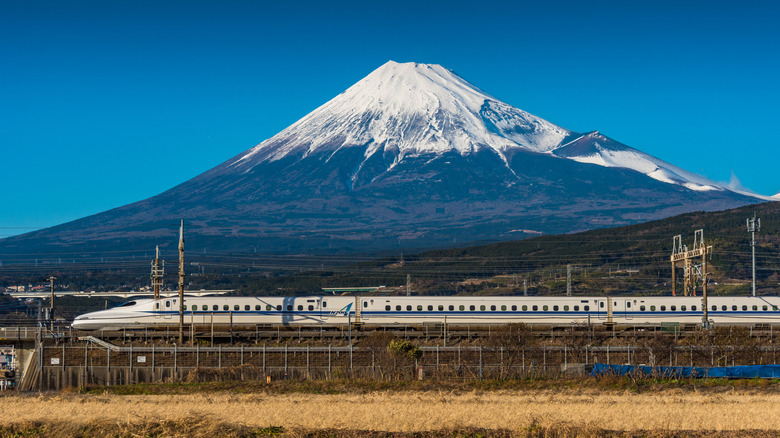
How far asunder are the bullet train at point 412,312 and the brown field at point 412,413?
90.5 feet

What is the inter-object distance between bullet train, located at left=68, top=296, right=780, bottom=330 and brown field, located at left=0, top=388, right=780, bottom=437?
90.5ft

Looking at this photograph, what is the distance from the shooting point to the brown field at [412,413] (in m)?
31.0

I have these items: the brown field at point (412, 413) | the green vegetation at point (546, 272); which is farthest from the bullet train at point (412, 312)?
the green vegetation at point (546, 272)

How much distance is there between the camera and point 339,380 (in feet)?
146

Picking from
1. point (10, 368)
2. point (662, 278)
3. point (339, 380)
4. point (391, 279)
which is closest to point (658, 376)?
point (339, 380)

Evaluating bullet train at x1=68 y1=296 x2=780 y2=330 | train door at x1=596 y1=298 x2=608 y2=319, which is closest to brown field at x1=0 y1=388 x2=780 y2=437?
bullet train at x1=68 y1=296 x2=780 y2=330

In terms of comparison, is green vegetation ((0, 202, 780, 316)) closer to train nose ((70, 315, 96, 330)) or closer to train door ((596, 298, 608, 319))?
train door ((596, 298, 608, 319))

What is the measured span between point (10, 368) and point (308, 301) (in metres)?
22.1


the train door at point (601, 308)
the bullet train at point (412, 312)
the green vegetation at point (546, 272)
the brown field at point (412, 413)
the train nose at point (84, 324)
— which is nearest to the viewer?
the brown field at point (412, 413)

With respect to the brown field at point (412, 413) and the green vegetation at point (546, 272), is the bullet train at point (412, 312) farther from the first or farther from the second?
the green vegetation at point (546, 272)

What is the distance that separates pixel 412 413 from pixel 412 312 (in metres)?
34.7

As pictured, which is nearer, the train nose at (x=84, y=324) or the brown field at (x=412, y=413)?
the brown field at (x=412, y=413)

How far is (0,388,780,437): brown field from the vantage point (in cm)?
3103

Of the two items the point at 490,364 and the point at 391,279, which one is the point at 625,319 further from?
the point at 391,279
